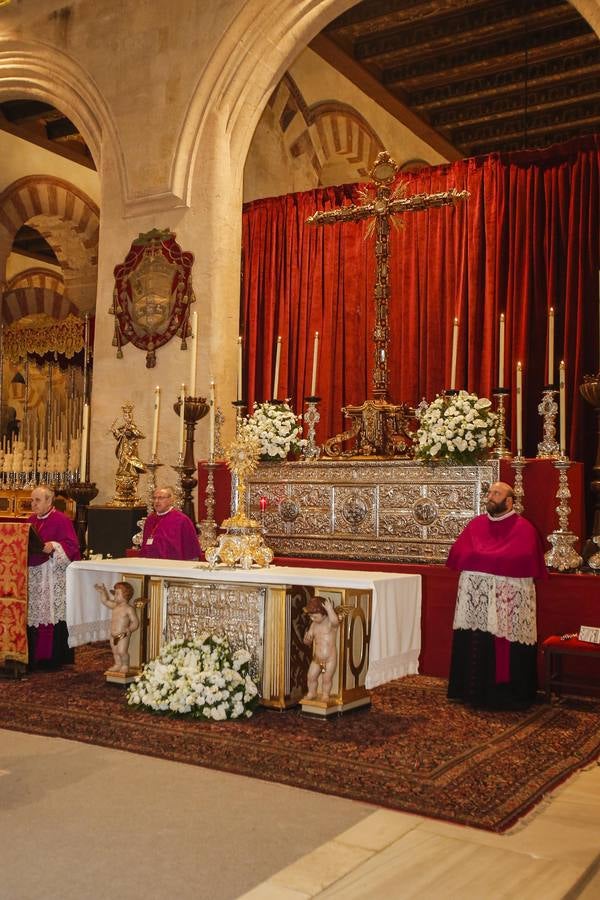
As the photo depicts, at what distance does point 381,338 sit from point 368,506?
144 cm

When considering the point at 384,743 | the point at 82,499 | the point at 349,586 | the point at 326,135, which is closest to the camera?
the point at 384,743

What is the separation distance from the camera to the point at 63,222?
14.6m

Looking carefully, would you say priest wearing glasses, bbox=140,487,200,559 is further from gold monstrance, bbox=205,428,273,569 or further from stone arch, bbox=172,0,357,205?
stone arch, bbox=172,0,357,205

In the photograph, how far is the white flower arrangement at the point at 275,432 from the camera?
723 cm

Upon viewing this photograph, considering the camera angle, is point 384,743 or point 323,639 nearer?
point 384,743

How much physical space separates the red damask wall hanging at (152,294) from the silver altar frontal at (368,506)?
2997 mm

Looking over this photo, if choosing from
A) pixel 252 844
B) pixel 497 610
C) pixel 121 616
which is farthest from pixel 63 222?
pixel 252 844

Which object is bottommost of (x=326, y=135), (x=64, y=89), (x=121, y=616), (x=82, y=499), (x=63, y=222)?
(x=121, y=616)

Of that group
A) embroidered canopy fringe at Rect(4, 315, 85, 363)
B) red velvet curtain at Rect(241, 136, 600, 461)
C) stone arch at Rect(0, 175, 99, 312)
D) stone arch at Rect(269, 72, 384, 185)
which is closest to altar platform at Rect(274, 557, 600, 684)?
red velvet curtain at Rect(241, 136, 600, 461)

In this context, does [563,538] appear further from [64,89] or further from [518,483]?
[64,89]

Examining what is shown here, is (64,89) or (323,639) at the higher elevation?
(64,89)

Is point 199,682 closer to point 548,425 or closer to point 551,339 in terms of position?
point 548,425

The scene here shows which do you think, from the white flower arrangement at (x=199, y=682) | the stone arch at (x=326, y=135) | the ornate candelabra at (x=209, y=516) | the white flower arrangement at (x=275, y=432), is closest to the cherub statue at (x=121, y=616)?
the white flower arrangement at (x=199, y=682)

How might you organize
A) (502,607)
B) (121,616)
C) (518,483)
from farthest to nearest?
(518,483)
(121,616)
(502,607)
